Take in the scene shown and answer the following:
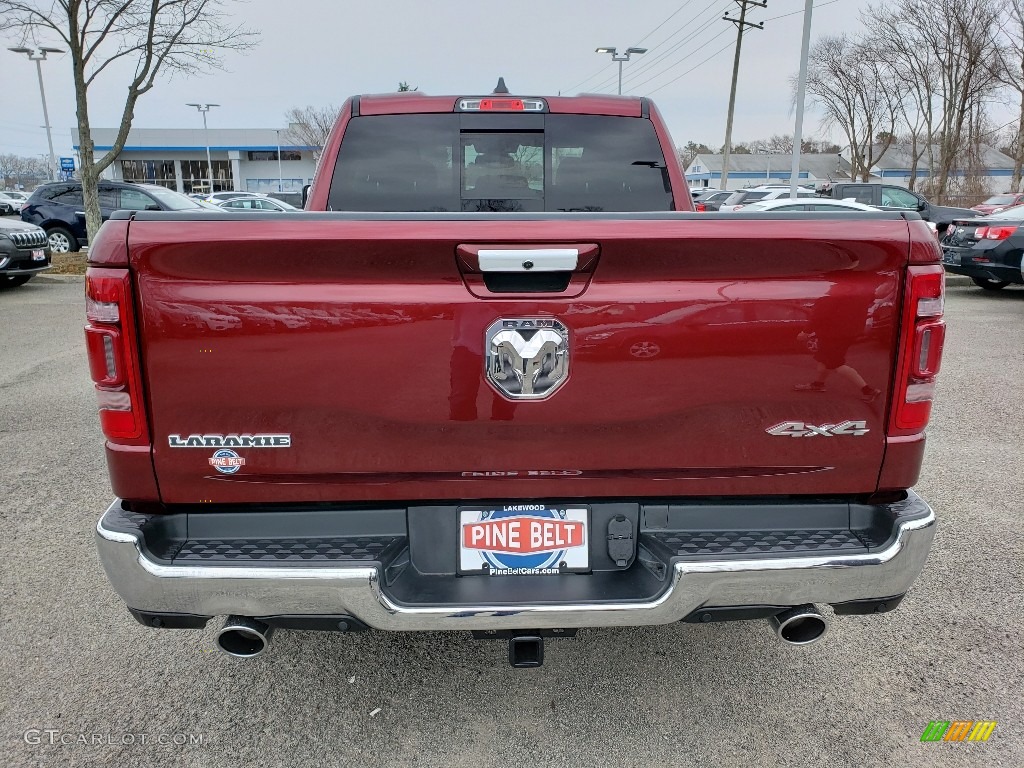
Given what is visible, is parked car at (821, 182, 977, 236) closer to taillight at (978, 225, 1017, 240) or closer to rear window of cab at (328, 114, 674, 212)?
taillight at (978, 225, 1017, 240)

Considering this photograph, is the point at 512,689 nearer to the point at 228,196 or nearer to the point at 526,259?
the point at 526,259

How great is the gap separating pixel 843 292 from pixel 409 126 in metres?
2.34

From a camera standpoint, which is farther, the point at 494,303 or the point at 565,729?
the point at 565,729

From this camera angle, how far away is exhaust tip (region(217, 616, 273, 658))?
2113 millimetres

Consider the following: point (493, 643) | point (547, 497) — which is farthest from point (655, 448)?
point (493, 643)

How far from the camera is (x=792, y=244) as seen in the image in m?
1.95

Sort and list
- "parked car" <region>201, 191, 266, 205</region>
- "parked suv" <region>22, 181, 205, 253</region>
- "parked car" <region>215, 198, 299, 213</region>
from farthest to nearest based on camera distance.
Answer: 1. "parked car" <region>201, 191, 266, 205</region>
2. "parked car" <region>215, 198, 299, 213</region>
3. "parked suv" <region>22, 181, 205, 253</region>

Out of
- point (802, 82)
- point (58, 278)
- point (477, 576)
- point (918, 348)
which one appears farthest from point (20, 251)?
point (802, 82)

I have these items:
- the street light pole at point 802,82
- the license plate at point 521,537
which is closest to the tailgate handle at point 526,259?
the license plate at point 521,537

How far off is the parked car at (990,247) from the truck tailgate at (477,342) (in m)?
11.2

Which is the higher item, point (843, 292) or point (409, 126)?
point (409, 126)

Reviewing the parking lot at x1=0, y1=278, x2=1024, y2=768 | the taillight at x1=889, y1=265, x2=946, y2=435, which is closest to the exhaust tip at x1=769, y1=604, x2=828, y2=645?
the parking lot at x1=0, y1=278, x2=1024, y2=768

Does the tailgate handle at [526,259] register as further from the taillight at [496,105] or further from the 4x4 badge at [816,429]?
the taillight at [496,105]

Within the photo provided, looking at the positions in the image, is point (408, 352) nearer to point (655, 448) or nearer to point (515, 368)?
point (515, 368)
